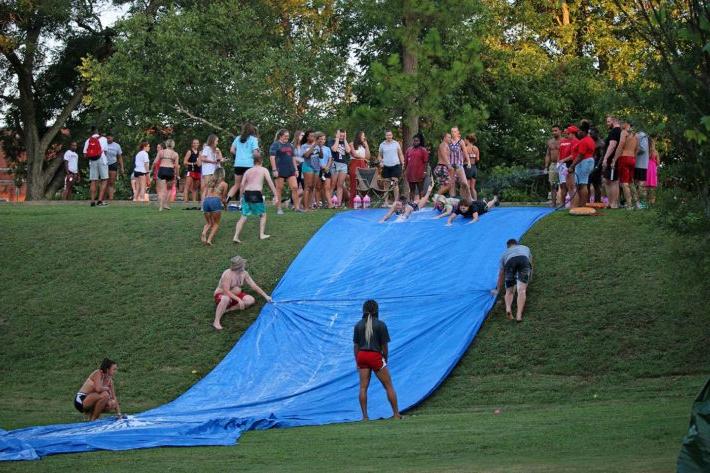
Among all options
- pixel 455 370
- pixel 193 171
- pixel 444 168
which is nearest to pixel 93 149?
pixel 193 171

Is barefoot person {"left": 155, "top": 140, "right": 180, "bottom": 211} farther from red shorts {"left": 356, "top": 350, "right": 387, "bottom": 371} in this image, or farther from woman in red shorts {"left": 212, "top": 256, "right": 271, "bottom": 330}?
red shorts {"left": 356, "top": 350, "right": 387, "bottom": 371}

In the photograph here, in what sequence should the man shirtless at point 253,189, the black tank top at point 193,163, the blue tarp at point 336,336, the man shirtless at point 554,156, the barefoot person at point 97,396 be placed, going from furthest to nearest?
the black tank top at point 193,163 < the man shirtless at point 554,156 < the man shirtless at point 253,189 < the barefoot person at point 97,396 < the blue tarp at point 336,336

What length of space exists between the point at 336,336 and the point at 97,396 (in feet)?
14.6

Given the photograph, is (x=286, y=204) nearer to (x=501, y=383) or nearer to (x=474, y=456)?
(x=501, y=383)

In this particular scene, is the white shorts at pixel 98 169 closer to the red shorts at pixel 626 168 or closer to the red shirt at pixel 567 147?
the red shirt at pixel 567 147

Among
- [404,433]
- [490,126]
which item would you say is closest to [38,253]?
[404,433]

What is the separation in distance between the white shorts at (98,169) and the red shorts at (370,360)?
599 inches

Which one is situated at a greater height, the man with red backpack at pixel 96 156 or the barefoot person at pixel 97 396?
the man with red backpack at pixel 96 156

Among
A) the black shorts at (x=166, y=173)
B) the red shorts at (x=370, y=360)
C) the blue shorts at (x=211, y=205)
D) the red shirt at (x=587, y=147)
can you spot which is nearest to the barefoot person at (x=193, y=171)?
the black shorts at (x=166, y=173)

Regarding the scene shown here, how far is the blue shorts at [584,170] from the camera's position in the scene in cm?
2262

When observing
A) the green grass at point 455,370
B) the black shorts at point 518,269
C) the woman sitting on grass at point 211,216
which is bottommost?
the green grass at point 455,370

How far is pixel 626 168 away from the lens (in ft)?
74.4

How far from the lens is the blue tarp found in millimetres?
14508

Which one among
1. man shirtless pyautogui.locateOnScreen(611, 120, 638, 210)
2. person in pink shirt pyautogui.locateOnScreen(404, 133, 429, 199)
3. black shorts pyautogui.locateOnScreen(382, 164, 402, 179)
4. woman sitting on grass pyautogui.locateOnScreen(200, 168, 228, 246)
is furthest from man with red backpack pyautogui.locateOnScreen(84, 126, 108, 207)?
man shirtless pyautogui.locateOnScreen(611, 120, 638, 210)
